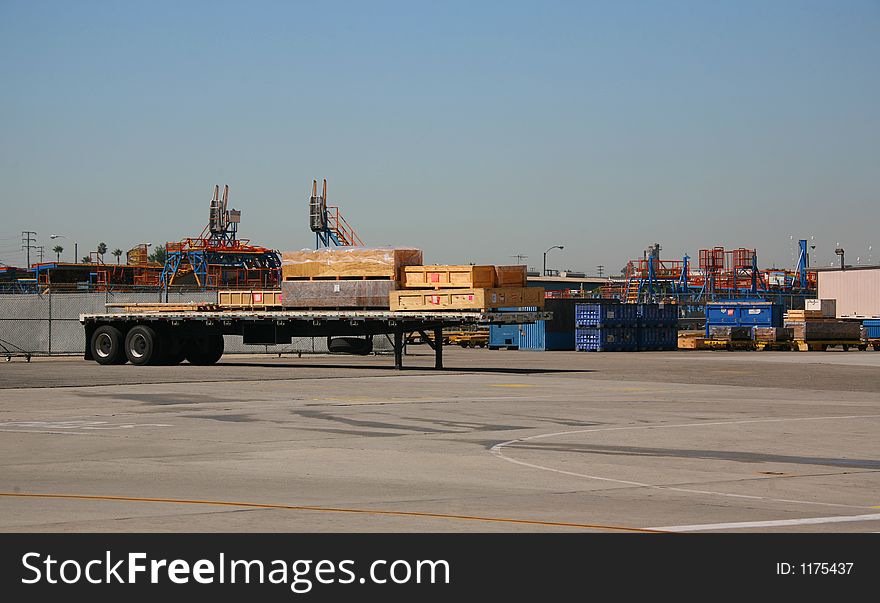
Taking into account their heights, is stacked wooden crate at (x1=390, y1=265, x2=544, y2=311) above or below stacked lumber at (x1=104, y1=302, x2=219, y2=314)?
above

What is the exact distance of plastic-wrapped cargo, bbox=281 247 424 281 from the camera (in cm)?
3462

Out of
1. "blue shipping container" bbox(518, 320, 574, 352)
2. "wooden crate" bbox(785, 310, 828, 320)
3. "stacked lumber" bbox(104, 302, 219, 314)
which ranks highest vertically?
"stacked lumber" bbox(104, 302, 219, 314)

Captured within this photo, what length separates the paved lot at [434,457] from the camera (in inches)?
398

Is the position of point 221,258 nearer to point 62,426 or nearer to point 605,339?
point 605,339

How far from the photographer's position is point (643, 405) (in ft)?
76.5

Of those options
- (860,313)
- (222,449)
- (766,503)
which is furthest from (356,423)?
(860,313)

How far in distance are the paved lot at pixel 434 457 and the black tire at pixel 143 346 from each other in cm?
938

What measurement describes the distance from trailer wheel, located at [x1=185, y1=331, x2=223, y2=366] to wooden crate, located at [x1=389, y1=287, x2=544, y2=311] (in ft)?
31.1

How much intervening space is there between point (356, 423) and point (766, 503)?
9.41 meters

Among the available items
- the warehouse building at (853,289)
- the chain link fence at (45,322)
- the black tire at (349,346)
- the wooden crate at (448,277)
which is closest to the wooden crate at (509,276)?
the wooden crate at (448,277)

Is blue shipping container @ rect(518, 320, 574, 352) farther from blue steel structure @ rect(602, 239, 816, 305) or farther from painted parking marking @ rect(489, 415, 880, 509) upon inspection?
painted parking marking @ rect(489, 415, 880, 509)

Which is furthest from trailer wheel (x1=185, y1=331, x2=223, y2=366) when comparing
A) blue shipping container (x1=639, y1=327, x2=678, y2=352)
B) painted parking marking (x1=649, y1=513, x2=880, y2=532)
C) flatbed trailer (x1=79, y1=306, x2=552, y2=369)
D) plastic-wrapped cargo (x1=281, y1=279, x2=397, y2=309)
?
blue shipping container (x1=639, y1=327, x2=678, y2=352)

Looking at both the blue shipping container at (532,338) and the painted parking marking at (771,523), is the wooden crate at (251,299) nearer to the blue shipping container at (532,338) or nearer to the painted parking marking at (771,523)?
the painted parking marking at (771,523)
